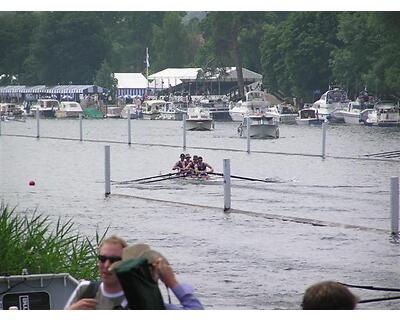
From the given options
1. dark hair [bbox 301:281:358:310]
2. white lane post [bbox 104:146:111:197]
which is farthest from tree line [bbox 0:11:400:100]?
white lane post [bbox 104:146:111:197]

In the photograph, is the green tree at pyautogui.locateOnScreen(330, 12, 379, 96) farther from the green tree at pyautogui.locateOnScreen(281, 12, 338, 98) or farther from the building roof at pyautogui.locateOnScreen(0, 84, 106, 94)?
the building roof at pyautogui.locateOnScreen(0, 84, 106, 94)

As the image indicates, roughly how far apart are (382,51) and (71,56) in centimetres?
248

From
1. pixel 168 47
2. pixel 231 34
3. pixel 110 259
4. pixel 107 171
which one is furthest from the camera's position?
pixel 107 171

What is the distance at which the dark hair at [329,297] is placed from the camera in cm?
400

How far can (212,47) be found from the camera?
9.25 meters

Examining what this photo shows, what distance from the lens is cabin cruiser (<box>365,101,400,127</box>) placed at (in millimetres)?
10000

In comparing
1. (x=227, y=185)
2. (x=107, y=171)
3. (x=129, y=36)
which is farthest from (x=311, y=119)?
(x=129, y=36)

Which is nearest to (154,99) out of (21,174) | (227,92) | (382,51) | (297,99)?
(227,92)

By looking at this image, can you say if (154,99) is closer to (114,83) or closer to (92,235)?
(114,83)

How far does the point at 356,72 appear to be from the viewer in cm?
986

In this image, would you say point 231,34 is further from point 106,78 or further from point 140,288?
point 140,288

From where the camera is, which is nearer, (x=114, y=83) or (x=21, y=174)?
(x=114, y=83)

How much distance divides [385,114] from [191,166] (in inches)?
210

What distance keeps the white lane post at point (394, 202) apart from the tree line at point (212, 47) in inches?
80.6
